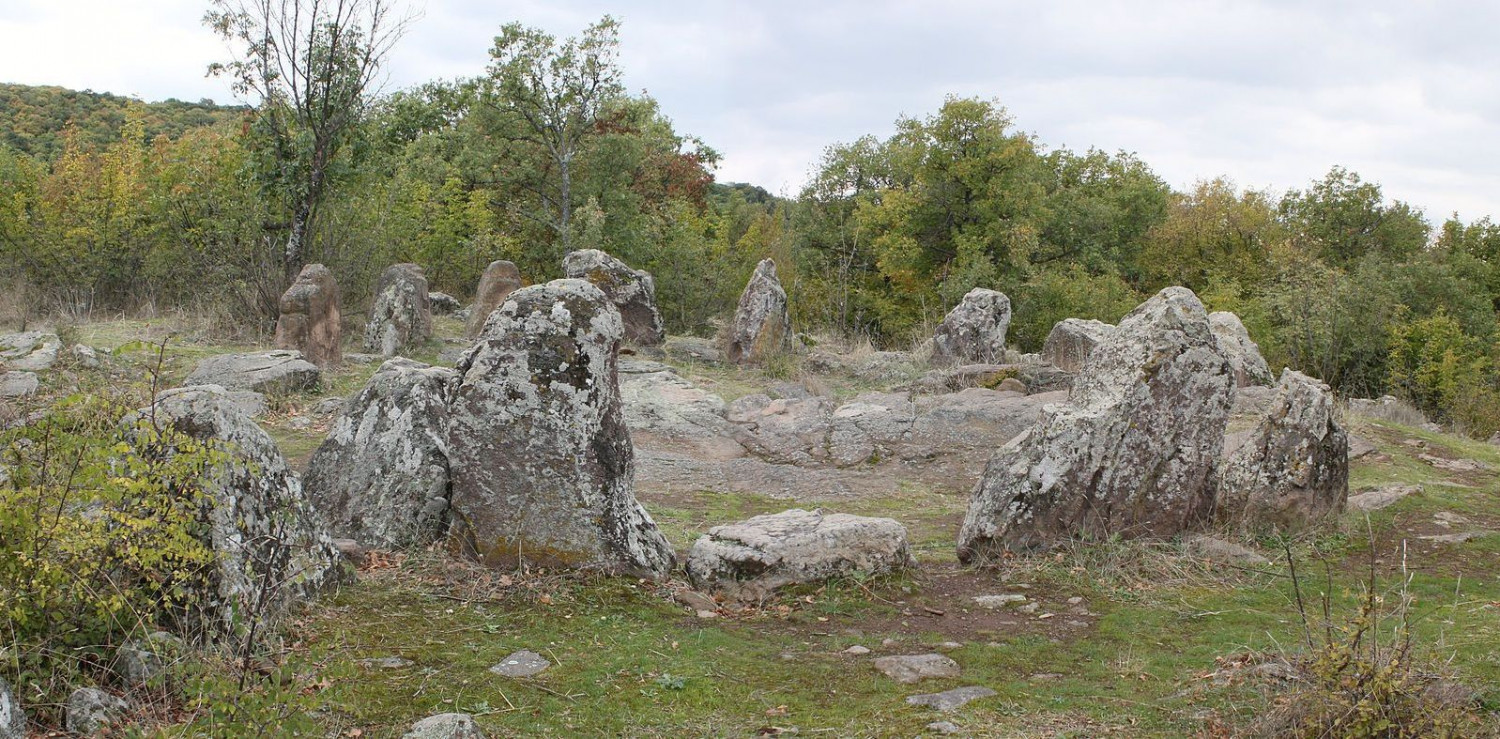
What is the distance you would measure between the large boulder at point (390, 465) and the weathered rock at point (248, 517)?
0.85 metres

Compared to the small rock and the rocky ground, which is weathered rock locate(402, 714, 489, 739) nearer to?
the rocky ground

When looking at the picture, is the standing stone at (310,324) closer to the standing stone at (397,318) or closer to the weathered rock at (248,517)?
the standing stone at (397,318)

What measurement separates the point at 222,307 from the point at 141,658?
47.8ft

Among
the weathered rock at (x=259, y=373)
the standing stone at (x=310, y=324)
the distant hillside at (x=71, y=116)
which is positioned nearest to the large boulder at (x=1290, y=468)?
the weathered rock at (x=259, y=373)

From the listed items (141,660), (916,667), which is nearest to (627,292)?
(916,667)

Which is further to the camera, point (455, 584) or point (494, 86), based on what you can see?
point (494, 86)

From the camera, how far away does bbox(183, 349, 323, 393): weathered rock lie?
12.7 m

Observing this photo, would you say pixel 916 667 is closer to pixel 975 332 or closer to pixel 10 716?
pixel 10 716

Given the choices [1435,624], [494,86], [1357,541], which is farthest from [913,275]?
[1435,624]

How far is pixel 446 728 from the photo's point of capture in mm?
3900

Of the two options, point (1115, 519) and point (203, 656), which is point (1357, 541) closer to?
point (1115, 519)

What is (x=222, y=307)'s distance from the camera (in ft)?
56.4

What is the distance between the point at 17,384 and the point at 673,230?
16.3 metres

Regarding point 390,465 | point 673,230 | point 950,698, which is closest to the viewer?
point 950,698
